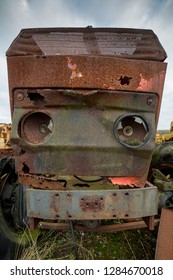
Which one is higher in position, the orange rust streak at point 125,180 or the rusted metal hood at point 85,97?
the rusted metal hood at point 85,97

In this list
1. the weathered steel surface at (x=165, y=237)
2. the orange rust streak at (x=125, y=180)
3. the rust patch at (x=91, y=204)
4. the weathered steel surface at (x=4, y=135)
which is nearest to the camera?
the rust patch at (x=91, y=204)

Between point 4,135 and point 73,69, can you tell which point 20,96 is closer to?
point 73,69

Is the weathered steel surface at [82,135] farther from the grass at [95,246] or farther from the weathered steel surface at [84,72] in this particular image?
the grass at [95,246]

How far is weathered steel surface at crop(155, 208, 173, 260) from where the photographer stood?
2053 millimetres

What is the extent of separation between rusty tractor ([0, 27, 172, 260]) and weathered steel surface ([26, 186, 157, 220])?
7 cm

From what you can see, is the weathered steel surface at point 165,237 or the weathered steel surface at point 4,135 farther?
the weathered steel surface at point 4,135

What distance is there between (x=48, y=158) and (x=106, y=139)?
46 centimetres

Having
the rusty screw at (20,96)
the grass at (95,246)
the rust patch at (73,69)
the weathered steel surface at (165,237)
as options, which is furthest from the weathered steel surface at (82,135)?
the grass at (95,246)

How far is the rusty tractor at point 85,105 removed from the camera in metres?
1.62

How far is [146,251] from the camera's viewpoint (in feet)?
8.29

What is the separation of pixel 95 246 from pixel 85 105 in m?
1.72

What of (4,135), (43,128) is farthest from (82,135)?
(4,135)
